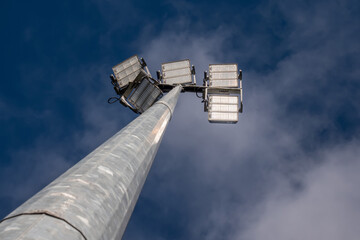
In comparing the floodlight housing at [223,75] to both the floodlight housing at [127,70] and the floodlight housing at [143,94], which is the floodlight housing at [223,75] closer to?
the floodlight housing at [143,94]

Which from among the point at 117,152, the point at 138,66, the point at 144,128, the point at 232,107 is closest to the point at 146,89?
the point at 138,66

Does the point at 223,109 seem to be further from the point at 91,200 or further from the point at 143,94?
the point at 91,200

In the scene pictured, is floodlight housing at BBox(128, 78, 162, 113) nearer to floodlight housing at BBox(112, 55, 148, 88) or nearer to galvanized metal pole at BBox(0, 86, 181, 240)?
floodlight housing at BBox(112, 55, 148, 88)

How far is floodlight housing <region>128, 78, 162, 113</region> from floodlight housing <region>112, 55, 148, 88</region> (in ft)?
4.85

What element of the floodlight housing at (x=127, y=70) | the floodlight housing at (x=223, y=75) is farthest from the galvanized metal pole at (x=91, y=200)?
the floodlight housing at (x=127, y=70)

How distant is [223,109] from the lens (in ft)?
66.3

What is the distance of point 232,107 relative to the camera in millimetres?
20203

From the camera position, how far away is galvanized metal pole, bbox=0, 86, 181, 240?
9.94 feet

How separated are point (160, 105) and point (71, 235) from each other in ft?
24.1

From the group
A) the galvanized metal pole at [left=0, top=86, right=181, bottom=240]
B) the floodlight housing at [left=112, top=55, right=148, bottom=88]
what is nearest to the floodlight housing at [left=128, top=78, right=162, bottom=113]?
the floodlight housing at [left=112, top=55, right=148, bottom=88]

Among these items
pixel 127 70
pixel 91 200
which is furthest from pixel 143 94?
pixel 91 200

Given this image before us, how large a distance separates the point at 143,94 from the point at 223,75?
566cm

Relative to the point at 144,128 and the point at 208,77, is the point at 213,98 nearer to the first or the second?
the point at 208,77

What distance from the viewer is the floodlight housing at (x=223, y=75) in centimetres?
2171
